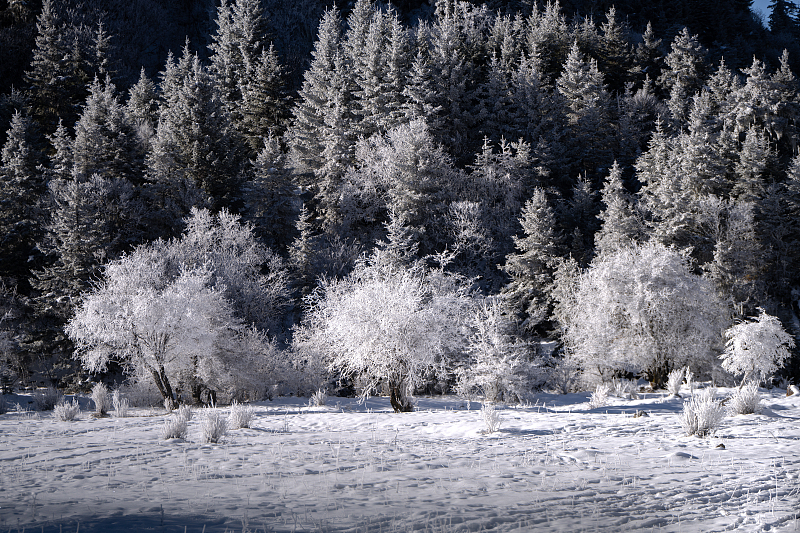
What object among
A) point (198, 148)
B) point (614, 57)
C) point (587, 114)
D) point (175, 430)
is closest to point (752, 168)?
point (587, 114)

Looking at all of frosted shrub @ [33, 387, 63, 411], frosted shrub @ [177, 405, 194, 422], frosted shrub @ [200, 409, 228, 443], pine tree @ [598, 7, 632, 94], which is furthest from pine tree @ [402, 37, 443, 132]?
frosted shrub @ [200, 409, 228, 443]

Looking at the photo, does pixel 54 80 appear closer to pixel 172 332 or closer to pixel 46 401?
pixel 172 332

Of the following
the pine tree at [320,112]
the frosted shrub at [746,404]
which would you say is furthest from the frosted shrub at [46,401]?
the pine tree at [320,112]

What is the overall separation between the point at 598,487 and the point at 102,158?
1679 inches

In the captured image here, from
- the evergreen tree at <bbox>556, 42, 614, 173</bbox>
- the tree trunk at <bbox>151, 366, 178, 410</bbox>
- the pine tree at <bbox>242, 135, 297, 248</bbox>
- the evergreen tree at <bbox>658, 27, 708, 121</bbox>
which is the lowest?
the tree trunk at <bbox>151, 366, 178, 410</bbox>

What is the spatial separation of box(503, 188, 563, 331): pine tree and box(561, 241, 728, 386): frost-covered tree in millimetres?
6036

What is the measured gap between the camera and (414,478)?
8.79 m

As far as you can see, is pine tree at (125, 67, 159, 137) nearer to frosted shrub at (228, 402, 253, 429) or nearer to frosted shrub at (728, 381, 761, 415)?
frosted shrub at (228, 402, 253, 429)

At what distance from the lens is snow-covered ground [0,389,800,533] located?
22.7ft

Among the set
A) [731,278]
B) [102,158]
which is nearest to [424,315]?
[731,278]

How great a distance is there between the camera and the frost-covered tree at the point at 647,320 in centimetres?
2934

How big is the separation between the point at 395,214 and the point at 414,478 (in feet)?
112

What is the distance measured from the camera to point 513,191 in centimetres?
4428

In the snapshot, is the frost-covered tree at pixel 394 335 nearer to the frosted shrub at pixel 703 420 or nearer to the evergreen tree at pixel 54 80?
the frosted shrub at pixel 703 420
